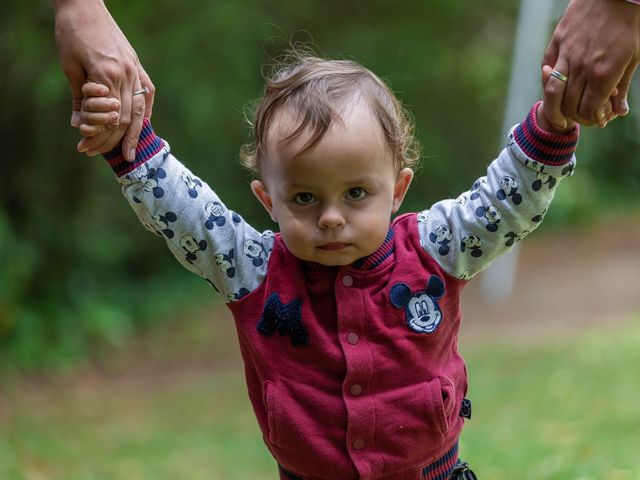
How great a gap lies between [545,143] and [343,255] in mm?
533

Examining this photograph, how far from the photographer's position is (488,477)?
4383mm

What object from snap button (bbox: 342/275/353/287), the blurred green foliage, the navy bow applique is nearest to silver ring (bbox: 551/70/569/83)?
snap button (bbox: 342/275/353/287)

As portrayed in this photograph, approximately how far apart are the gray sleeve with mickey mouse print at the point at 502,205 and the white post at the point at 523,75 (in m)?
9.84

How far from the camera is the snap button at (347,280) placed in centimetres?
226

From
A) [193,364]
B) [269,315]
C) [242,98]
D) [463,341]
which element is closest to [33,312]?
[193,364]

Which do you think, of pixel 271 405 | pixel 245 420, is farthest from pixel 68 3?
pixel 245 420

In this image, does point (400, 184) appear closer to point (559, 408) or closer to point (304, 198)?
point (304, 198)

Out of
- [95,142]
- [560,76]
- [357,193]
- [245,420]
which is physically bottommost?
[245,420]

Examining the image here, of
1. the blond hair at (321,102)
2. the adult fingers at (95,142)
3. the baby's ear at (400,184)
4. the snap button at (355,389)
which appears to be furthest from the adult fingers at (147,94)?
the snap button at (355,389)

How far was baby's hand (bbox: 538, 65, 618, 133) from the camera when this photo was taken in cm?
196

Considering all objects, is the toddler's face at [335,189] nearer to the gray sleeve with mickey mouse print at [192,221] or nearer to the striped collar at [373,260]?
the striped collar at [373,260]

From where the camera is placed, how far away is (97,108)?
2078 millimetres

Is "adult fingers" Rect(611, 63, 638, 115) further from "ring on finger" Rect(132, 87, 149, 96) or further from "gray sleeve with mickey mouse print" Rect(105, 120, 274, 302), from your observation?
"ring on finger" Rect(132, 87, 149, 96)

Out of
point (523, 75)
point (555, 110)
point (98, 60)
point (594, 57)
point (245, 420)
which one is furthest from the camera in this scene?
point (523, 75)
